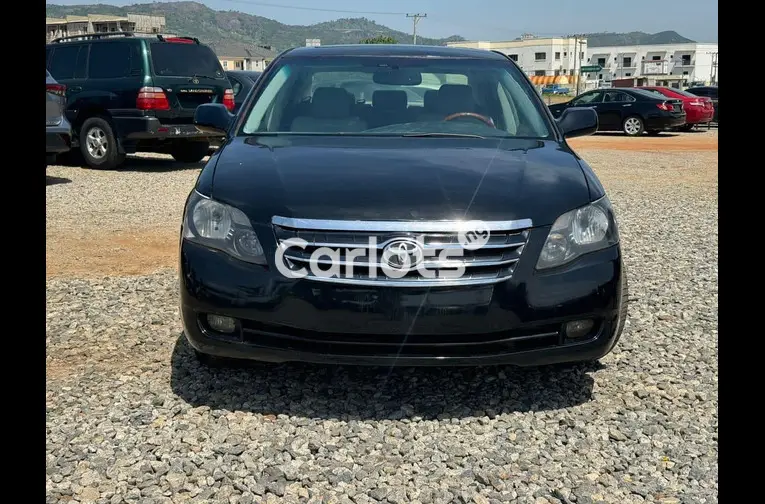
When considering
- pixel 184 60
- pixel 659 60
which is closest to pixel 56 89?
pixel 184 60

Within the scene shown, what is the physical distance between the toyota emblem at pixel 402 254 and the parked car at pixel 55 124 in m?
8.02

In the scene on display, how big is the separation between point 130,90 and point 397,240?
9.52m

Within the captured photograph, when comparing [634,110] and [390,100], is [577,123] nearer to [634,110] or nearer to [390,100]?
[390,100]

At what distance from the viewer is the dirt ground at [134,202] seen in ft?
19.9

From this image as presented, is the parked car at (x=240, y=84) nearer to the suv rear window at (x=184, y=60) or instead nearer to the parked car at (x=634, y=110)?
the suv rear window at (x=184, y=60)

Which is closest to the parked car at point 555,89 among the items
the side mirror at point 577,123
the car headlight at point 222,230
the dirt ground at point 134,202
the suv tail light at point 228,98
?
the dirt ground at point 134,202

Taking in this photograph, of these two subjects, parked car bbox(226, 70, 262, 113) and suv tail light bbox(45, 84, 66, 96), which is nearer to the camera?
suv tail light bbox(45, 84, 66, 96)

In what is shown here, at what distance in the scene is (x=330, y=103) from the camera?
14.3ft

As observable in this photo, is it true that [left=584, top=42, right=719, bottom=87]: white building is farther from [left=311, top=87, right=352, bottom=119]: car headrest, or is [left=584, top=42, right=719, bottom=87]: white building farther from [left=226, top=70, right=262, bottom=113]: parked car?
[left=311, top=87, right=352, bottom=119]: car headrest

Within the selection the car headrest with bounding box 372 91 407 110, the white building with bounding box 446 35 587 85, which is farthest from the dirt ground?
the white building with bounding box 446 35 587 85

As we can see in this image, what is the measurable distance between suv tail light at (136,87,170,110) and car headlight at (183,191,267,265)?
849 centimetres

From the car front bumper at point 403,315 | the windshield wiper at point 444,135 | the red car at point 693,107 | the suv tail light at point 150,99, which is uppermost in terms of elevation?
the red car at point 693,107

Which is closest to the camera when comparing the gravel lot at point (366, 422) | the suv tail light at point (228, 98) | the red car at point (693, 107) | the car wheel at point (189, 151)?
the gravel lot at point (366, 422)

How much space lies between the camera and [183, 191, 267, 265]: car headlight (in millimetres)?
3061
